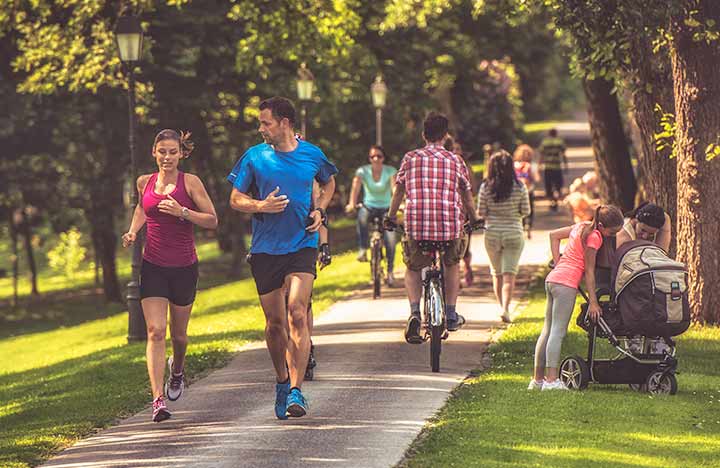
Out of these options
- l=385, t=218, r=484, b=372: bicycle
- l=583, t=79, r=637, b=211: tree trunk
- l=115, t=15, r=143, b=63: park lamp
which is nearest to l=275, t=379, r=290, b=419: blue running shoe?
l=385, t=218, r=484, b=372: bicycle

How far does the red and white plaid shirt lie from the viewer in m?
12.9

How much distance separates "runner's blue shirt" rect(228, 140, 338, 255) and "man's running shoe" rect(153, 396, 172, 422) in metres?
1.37

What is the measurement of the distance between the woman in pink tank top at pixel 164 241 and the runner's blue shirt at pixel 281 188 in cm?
46

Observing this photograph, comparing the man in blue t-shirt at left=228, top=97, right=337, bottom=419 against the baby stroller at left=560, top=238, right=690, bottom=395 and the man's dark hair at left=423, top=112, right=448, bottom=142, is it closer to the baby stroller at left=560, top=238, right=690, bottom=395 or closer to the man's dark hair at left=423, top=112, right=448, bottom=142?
the baby stroller at left=560, top=238, right=690, bottom=395

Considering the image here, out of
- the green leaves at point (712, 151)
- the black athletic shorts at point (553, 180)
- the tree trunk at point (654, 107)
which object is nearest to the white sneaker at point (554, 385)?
the green leaves at point (712, 151)

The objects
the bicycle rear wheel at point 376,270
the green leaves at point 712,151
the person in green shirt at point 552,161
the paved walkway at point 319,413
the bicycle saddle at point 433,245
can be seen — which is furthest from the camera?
the person in green shirt at point 552,161

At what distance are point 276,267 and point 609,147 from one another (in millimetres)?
15974

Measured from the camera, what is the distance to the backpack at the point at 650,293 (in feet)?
36.4

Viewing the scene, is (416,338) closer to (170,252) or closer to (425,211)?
(425,211)

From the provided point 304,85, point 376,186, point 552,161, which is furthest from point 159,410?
point 552,161

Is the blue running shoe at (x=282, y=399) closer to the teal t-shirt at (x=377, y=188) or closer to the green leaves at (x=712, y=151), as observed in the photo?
the green leaves at (x=712, y=151)

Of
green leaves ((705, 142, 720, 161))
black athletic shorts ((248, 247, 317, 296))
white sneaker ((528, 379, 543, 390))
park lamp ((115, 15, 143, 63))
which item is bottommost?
white sneaker ((528, 379, 543, 390))

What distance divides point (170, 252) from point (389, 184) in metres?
9.78

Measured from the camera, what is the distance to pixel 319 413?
10617mm
